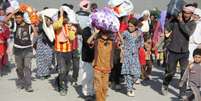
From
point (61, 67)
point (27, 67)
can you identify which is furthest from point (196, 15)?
point (27, 67)

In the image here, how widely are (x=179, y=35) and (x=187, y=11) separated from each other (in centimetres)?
57

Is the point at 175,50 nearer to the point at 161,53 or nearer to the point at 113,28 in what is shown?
the point at 113,28

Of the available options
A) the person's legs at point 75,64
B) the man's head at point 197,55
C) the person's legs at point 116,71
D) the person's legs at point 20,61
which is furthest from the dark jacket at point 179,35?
the person's legs at point 20,61

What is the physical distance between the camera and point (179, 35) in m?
10.7

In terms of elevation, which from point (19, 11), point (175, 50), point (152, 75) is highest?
point (19, 11)

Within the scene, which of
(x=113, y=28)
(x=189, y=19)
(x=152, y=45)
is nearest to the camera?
(x=113, y=28)

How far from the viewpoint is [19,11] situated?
419 inches

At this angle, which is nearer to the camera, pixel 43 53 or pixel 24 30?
pixel 24 30

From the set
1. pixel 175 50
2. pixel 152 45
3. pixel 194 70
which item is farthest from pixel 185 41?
pixel 152 45

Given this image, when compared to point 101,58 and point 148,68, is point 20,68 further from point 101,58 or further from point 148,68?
point 148,68

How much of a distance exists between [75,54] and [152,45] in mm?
2449

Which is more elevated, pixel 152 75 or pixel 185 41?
pixel 185 41

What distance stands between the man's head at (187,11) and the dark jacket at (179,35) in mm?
115

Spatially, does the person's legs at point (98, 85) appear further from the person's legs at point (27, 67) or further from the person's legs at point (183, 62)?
the person's legs at point (183, 62)
